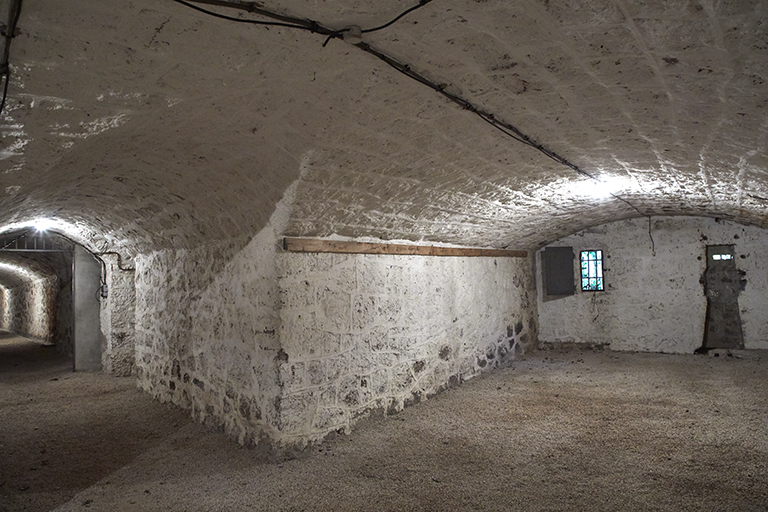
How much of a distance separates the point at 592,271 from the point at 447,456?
5.72 m

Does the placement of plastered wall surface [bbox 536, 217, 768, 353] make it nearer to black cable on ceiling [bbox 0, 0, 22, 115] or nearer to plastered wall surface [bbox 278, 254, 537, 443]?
plastered wall surface [bbox 278, 254, 537, 443]

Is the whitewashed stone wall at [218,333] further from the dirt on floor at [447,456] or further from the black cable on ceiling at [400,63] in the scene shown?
the black cable on ceiling at [400,63]

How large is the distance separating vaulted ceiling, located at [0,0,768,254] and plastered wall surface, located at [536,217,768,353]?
3.21 meters

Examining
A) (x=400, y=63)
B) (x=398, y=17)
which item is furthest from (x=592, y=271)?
(x=398, y=17)

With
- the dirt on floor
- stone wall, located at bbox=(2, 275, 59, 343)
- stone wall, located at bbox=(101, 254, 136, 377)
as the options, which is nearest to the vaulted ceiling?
the dirt on floor

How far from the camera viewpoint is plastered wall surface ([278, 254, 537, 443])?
3588mm

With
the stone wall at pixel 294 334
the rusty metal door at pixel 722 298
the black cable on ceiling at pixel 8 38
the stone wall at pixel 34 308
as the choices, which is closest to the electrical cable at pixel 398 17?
the black cable on ceiling at pixel 8 38

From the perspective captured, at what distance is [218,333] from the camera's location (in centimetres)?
414

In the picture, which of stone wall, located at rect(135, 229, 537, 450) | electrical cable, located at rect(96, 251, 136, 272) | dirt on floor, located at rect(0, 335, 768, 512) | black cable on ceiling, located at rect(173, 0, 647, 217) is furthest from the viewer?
electrical cable, located at rect(96, 251, 136, 272)

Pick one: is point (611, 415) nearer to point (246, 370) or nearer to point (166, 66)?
point (246, 370)

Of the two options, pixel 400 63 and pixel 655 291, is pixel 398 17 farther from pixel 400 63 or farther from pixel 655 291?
pixel 655 291

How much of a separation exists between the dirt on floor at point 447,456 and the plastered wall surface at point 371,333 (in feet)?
0.80

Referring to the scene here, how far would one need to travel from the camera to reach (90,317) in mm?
7383

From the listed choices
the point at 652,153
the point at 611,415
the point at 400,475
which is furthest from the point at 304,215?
the point at 611,415
